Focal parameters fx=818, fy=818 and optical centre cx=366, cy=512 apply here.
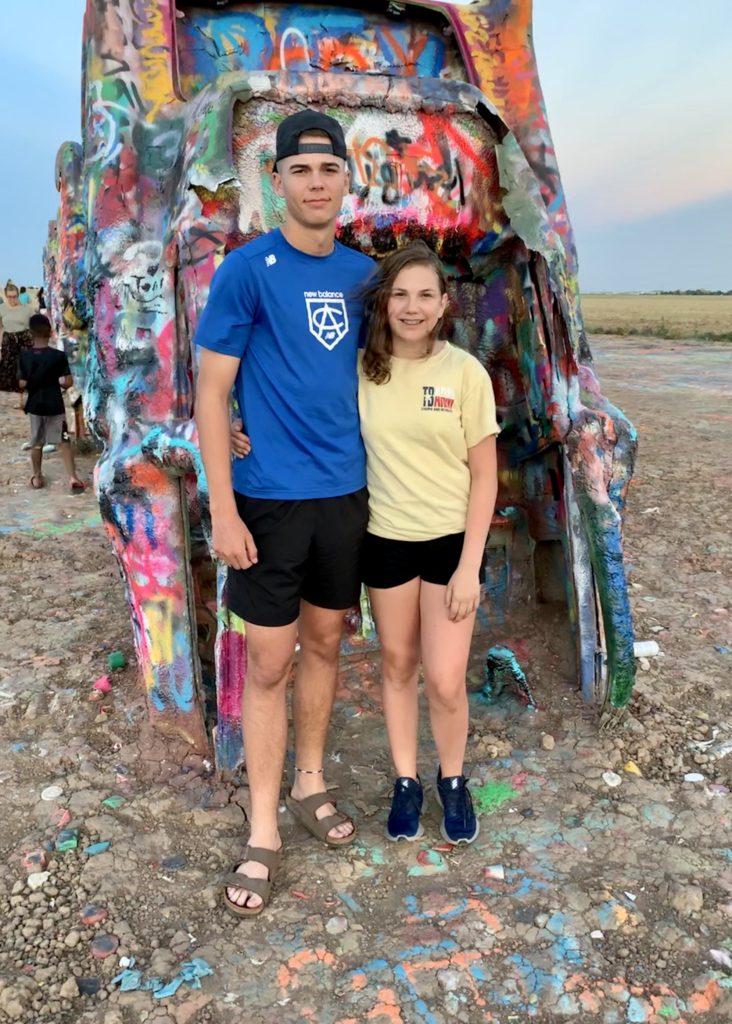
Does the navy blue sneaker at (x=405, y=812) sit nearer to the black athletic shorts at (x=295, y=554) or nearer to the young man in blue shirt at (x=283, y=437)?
the young man in blue shirt at (x=283, y=437)

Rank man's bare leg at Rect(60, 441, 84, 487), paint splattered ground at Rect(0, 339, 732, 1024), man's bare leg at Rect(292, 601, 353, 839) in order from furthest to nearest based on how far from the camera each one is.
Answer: man's bare leg at Rect(60, 441, 84, 487) < man's bare leg at Rect(292, 601, 353, 839) < paint splattered ground at Rect(0, 339, 732, 1024)

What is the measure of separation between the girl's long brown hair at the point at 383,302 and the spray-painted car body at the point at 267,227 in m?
0.75

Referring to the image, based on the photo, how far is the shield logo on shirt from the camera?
228 centimetres

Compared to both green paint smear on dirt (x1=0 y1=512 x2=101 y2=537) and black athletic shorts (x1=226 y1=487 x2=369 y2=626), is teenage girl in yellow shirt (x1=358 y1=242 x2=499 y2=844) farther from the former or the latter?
green paint smear on dirt (x1=0 y1=512 x2=101 y2=537)

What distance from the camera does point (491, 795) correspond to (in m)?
2.97

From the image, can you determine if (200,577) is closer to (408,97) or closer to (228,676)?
(228,676)

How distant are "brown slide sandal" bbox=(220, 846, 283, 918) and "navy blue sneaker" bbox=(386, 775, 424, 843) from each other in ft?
1.27

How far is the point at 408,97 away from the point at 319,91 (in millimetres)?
331

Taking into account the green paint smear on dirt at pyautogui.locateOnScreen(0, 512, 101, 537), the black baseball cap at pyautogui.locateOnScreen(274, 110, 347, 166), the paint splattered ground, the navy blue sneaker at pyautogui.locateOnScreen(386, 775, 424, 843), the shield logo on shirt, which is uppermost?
the black baseball cap at pyautogui.locateOnScreen(274, 110, 347, 166)

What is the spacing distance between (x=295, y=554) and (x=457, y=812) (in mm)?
1072

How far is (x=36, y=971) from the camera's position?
2.21 meters

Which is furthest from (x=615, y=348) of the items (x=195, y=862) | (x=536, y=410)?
(x=195, y=862)

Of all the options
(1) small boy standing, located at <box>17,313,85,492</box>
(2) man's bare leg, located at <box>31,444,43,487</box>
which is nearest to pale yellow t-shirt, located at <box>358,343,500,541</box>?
(1) small boy standing, located at <box>17,313,85,492</box>

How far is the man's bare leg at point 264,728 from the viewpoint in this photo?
244 centimetres
